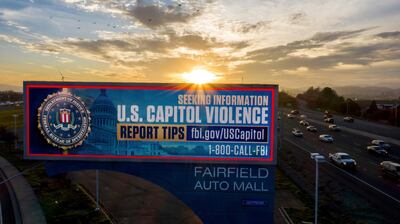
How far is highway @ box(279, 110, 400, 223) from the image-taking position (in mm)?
30094

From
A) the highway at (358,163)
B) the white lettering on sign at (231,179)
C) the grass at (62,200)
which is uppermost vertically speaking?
the white lettering on sign at (231,179)

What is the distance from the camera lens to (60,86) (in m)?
14.3

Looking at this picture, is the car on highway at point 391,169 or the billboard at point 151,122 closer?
the billboard at point 151,122

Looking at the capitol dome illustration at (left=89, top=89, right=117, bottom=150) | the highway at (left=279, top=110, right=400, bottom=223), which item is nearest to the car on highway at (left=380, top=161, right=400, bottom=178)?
the highway at (left=279, top=110, right=400, bottom=223)

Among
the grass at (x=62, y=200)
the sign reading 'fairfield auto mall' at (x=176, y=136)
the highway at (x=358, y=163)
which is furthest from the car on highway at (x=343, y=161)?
the grass at (x=62, y=200)

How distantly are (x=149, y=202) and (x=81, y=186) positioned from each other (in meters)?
11.0

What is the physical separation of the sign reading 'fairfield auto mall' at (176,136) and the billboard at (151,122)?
5 centimetres

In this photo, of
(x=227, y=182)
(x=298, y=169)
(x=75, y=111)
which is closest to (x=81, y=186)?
(x=75, y=111)

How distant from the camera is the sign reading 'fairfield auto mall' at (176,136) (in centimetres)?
1386

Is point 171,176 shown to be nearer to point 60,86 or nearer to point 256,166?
point 256,166

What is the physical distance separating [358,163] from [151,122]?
132 ft

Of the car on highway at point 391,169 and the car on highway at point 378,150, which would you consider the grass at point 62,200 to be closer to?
the car on highway at point 391,169

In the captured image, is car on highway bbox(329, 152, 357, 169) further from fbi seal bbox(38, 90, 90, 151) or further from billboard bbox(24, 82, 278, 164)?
fbi seal bbox(38, 90, 90, 151)

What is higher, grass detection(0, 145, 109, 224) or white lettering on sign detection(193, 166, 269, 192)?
white lettering on sign detection(193, 166, 269, 192)
